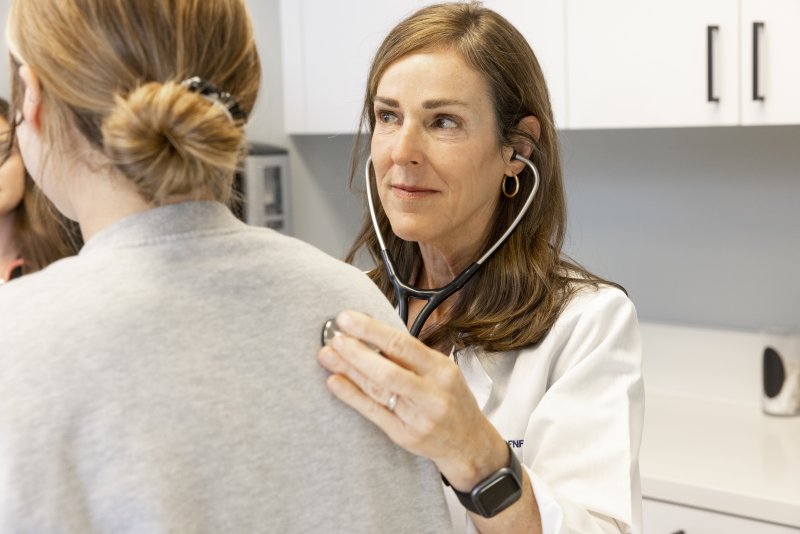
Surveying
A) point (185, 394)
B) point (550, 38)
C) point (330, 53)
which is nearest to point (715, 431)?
point (550, 38)

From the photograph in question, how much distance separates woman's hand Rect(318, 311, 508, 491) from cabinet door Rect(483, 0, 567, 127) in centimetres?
142

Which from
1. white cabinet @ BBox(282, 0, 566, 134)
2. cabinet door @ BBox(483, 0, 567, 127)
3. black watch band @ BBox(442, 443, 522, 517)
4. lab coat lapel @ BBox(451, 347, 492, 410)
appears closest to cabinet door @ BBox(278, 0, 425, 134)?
white cabinet @ BBox(282, 0, 566, 134)

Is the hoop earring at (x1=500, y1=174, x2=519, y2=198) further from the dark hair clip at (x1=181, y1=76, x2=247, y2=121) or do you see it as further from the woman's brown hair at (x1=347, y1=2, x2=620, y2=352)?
the dark hair clip at (x1=181, y1=76, x2=247, y2=121)

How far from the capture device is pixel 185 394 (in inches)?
28.1

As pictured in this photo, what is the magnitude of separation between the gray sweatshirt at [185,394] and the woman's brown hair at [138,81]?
4 cm

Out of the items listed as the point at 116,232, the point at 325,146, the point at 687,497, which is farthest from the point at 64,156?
the point at 325,146

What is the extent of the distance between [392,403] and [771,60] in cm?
141

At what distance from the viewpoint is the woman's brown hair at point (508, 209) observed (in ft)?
4.32

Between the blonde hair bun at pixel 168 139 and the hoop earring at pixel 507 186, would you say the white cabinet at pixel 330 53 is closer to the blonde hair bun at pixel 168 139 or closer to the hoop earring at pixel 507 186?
the hoop earring at pixel 507 186

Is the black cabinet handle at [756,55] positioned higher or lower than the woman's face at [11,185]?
higher

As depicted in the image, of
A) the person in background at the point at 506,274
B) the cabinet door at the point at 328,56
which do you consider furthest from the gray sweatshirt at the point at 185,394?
the cabinet door at the point at 328,56

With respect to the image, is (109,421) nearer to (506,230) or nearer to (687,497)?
(506,230)

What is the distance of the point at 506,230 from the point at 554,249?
0.07 m

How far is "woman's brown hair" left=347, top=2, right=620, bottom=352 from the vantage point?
132 centimetres
